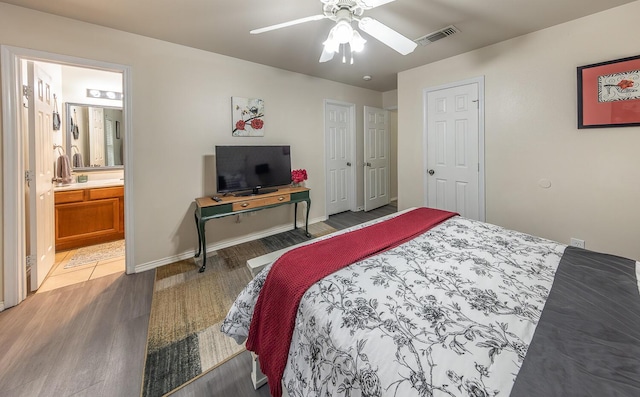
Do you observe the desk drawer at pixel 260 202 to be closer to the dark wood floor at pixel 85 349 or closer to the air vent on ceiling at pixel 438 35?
the dark wood floor at pixel 85 349

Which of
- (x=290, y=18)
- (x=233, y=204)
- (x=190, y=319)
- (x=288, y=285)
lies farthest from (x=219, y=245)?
(x=290, y=18)

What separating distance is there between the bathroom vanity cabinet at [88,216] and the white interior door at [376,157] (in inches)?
157

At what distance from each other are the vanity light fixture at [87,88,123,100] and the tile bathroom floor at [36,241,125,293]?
2.22 m

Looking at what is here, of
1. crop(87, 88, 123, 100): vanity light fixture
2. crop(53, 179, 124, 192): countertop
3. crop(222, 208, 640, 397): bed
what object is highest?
crop(87, 88, 123, 100): vanity light fixture

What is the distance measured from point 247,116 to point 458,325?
321 centimetres

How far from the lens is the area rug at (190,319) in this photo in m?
1.50

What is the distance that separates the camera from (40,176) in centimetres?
238

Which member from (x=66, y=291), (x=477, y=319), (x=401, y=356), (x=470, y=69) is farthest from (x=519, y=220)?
Answer: (x=66, y=291)

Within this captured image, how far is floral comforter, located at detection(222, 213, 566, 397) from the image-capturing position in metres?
0.68

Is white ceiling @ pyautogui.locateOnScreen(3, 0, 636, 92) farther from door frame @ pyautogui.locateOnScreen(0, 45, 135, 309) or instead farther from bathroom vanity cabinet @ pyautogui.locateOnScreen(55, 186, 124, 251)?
bathroom vanity cabinet @ pyautogui.locateOnScreen(55, 186, 124, 251)

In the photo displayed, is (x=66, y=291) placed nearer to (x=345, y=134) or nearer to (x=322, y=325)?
(x=322, y=325)

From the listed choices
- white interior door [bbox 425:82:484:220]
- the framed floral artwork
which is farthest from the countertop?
white interior door [bbox 425:82:484:220]

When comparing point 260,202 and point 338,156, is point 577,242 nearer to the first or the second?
point 338,156

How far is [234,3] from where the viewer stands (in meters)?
2.03
